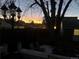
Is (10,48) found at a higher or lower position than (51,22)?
lower

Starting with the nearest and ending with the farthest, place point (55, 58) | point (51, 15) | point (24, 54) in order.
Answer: point (55, 58) → point (24, 54) → point (51, 15)

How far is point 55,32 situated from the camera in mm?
21531

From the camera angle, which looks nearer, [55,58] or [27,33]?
[55,58]

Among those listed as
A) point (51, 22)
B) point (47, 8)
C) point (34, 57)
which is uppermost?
point (47, 8)

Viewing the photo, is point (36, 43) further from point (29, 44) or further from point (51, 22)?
point (51, 22)

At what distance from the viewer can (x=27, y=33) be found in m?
18.7

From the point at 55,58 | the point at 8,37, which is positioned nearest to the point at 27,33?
the point at 8,37

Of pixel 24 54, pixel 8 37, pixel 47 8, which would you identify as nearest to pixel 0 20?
pixel 47 8

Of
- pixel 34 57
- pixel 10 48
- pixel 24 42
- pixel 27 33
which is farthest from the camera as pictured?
pixel 27 33

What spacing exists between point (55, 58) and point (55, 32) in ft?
37.4

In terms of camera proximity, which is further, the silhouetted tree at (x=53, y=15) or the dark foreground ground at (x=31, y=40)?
the silhouetted tree at (x=53, y=15)

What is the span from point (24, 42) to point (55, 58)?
293 inches

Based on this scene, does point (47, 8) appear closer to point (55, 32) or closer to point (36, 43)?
point (55, 32)

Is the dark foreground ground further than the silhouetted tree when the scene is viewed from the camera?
No
